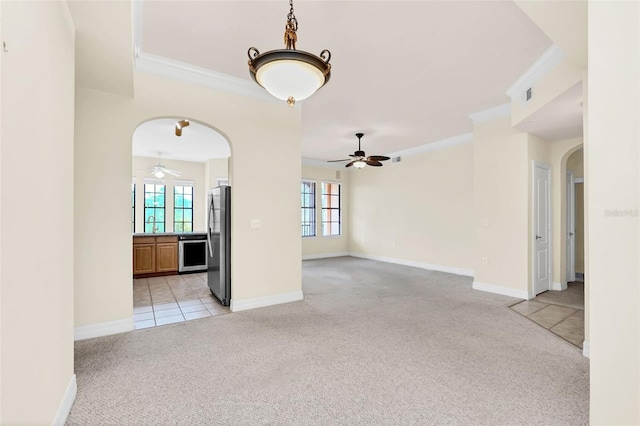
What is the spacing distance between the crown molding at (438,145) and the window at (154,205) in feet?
22.1

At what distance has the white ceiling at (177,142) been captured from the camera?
226 inches

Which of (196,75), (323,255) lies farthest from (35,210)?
(323,255)

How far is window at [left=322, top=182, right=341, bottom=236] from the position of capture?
9.36m

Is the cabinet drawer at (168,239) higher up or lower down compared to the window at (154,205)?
lower down

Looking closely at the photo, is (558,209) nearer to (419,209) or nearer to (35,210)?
(419,209)

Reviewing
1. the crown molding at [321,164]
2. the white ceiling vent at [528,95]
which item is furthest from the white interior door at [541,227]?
the crown molding at [321,164]

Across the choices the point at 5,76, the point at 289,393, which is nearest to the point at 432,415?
the point at 289,393

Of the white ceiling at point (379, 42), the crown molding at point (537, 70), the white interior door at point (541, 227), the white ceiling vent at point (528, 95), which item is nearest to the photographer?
the white ceiling at point (379, 42)

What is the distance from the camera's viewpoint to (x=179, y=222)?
8859 mm

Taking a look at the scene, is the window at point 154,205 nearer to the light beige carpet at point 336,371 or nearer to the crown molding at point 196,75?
the crown molding at point 196,75

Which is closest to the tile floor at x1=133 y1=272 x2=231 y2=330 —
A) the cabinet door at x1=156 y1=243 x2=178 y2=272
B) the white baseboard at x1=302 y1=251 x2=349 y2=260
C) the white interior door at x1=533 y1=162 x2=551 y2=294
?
the cabinet door at x1=156 y1=243 x2=178 y2=272

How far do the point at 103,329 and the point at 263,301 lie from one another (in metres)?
1.78

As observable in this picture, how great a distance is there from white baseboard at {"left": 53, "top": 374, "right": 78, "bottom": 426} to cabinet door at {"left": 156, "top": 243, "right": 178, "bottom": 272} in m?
4.41

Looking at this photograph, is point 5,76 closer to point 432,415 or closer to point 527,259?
point 432,415
